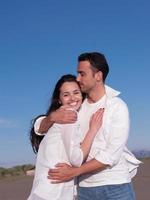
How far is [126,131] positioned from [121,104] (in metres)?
0.24

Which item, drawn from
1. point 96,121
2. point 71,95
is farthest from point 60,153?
point 71,95

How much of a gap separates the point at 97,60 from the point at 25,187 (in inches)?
290

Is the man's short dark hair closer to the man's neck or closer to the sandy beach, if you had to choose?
the man's neck

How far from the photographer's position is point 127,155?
4.67 m

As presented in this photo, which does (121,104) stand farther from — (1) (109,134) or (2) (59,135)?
(2) (59,135)

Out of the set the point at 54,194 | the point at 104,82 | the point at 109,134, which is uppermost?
the point at 104,82

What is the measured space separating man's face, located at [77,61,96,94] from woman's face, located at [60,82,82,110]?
0.06m

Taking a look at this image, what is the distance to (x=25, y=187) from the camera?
11562 millimetres

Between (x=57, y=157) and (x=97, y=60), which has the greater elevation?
(x=97, y=60)

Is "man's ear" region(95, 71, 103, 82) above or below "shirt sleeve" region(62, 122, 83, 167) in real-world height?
above

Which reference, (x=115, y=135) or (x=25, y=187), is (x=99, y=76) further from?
(x=25, y=187)

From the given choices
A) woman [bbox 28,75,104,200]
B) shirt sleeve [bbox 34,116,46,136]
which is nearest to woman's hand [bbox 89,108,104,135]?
woman [bbox 28,75,104,200]

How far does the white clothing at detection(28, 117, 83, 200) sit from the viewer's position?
4270 millimetres

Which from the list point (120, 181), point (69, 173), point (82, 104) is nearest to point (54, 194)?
point (69, 173)
